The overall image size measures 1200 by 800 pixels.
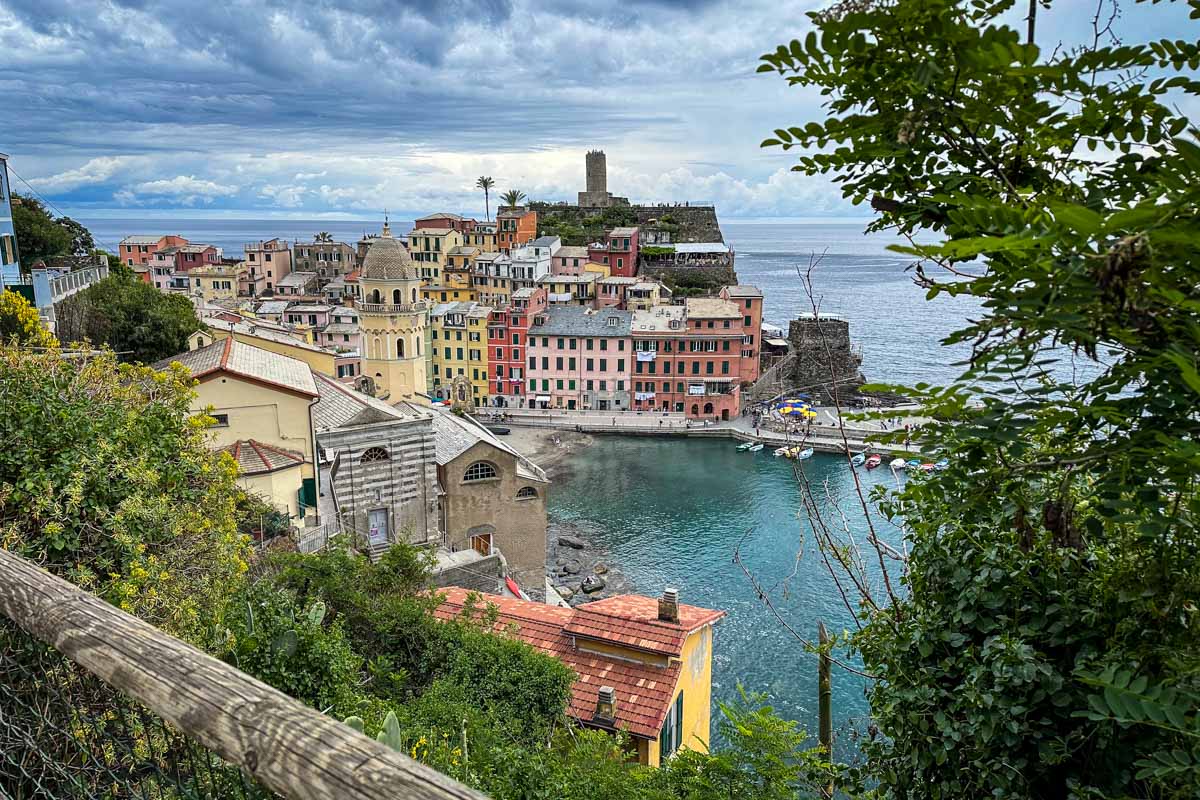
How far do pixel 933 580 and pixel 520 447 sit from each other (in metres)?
48.8

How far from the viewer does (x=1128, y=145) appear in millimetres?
2955

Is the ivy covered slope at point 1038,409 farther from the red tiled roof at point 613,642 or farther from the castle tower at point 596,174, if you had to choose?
the castle tower at point 596,174

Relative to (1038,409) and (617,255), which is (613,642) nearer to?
(1038,409)

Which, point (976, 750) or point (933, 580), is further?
point (933, 580)

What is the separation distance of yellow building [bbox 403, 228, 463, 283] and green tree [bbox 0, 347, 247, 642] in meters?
69.4

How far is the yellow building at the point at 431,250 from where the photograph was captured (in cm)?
7681

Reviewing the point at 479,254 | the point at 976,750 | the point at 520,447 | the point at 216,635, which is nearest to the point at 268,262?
the point at 479,254

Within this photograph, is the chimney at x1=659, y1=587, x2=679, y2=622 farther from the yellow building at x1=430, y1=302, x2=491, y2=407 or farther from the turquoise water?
the yellow building at x1=430, y1=302, x2=491, y2=407

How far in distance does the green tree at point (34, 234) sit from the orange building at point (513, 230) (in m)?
47.5

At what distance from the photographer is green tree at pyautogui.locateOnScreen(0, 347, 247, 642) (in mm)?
6984

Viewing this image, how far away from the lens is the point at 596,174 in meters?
114

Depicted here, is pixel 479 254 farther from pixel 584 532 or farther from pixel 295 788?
pixel 295 788

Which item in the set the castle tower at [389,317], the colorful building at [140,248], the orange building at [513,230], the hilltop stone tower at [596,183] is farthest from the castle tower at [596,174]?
the castle tower at [389,317]

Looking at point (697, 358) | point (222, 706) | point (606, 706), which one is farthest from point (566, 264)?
point (222, 706)
